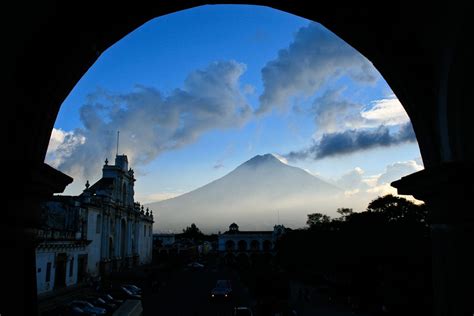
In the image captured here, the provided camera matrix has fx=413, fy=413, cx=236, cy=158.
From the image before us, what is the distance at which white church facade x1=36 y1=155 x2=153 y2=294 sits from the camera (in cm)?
2906

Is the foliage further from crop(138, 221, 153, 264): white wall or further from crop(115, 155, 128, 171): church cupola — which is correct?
crop(138, 221, 153, 264): white wall

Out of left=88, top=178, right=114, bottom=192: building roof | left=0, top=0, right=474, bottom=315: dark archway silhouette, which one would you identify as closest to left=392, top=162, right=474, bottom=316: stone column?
left=0, top=0, right=474, bottom=315: dark archway silhouette

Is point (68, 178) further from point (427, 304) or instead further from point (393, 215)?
point (393, 215)

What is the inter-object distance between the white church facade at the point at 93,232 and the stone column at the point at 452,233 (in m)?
20.2

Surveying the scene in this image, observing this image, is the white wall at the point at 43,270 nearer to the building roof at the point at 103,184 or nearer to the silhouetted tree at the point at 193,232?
the building roof at the point at 103,184

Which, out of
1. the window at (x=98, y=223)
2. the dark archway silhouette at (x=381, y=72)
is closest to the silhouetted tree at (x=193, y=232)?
the window at (x=98, y=223)

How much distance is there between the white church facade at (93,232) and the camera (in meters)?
29.1

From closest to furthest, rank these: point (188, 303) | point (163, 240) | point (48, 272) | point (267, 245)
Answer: point (188, 303), point (48, 272), point (163, 240), point (267, 245)

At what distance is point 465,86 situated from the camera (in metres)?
3.70

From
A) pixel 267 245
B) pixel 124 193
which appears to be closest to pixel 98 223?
pixel 124 193

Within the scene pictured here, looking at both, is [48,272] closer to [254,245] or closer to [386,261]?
[386,261]

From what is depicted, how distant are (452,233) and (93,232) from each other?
131 feet

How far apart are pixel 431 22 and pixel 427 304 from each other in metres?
18.1

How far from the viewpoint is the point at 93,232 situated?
1563 inches
